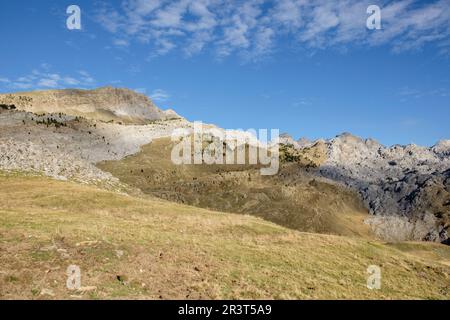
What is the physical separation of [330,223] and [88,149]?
11195cm

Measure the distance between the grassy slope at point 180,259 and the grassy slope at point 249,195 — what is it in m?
89.1

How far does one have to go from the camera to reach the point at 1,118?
173500 mm

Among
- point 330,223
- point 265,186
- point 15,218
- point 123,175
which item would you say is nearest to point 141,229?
point 15,218

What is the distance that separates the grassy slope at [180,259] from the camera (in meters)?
24.3

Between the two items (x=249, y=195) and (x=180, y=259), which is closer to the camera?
(x=180, y=259)

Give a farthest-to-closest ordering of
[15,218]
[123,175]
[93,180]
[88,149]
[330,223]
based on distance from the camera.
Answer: [88,149], [123,175], [330,223], [93,180], [15,218]

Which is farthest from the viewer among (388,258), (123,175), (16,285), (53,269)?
(123,175)

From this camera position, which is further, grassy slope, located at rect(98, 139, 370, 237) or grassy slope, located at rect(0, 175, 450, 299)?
grassy slope, located at rect(98, 139, 370, 237)

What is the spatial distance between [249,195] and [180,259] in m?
132

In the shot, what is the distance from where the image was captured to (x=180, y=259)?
3022cm

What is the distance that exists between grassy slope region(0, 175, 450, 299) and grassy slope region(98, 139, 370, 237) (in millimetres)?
89067

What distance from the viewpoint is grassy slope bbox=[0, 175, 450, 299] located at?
79.7ft

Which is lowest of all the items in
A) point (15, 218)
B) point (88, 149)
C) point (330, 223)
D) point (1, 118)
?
point (330, 223)
